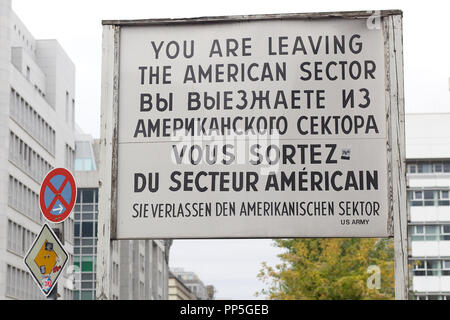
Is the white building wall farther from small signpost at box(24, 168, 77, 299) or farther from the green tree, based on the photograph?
small signpost at box(24, 168, 77, 299)

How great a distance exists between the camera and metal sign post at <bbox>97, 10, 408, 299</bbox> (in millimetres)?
7828

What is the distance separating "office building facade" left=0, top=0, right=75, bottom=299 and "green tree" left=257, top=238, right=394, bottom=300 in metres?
33.8

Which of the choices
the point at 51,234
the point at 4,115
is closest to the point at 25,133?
the point at 4,115

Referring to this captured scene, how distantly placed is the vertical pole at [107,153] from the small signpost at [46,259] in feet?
9.65

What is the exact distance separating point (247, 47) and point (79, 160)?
9743 centimetres

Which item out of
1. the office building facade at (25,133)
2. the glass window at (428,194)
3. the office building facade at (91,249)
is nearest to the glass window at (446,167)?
the glass window at (428,194)

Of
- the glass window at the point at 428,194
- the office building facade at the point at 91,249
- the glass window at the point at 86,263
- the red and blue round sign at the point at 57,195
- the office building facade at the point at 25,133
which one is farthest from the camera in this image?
the glass window at the point at 428,194

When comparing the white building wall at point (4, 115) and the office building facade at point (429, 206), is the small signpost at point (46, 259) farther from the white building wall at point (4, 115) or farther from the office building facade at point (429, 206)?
the office building facade at point (429, 206)

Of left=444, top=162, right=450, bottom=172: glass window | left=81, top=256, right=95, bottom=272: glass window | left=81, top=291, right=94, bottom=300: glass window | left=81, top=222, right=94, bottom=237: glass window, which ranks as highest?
left=444, top=162, right=450, bottom=172: glass window

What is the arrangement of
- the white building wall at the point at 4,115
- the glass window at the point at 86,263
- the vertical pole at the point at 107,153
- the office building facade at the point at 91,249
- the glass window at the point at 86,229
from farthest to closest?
the glass window at the point at 86,229, the glass window at the point at 86,263, the office building facade at the point at 91,249, the white building wall at the point at 4,115, the vertical pole at the point at 107,153

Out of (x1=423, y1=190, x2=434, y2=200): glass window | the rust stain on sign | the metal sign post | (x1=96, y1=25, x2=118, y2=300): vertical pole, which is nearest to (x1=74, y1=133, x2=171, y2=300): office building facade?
(x1=423, y1=190, x2=434, y2=200): glass window

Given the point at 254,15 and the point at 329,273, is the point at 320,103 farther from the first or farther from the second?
the point at 329,273

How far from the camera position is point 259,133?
7.89 metres

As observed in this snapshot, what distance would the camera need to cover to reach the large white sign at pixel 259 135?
784 cm
